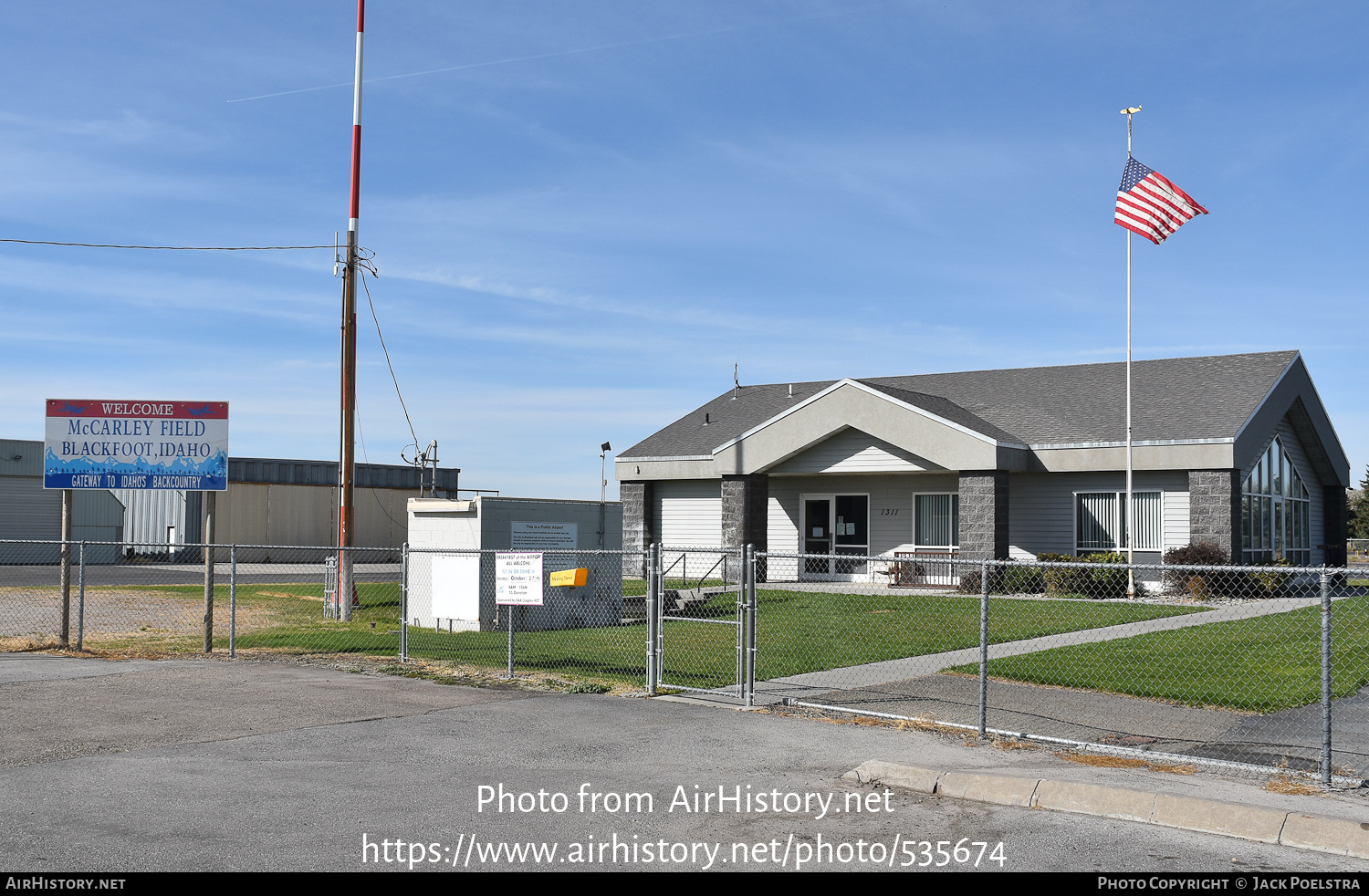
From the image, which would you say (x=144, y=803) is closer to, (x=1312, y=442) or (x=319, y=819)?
(x=319, y=819)

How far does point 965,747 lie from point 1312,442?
2678 cm

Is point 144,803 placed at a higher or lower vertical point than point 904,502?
lower

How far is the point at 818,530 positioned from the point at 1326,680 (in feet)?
75.1

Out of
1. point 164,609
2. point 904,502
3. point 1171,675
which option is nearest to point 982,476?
point 904,502

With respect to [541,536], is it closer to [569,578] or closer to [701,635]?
[701,635]

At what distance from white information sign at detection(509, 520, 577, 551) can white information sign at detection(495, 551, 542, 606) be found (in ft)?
18.6

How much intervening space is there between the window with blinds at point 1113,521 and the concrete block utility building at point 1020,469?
0.04 meters

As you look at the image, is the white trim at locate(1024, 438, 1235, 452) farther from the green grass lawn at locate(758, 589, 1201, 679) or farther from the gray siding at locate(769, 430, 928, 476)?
the green grass lawn at locate(758, 589, 1201, 679)

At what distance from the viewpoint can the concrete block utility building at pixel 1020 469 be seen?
26.2 m

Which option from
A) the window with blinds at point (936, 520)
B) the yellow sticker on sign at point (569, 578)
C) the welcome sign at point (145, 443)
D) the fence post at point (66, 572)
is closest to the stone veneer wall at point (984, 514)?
the window with blinds at point (936, 520)

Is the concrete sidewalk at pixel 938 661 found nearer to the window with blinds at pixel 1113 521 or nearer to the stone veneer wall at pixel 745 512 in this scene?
the window with blinds at pixel 1113 521

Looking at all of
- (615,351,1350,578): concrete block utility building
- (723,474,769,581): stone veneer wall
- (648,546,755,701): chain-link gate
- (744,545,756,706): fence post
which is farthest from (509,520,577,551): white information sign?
(723,474,769,581): stone veneer wall

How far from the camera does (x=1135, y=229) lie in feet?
79.3

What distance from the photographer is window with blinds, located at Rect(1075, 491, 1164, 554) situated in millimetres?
26344
